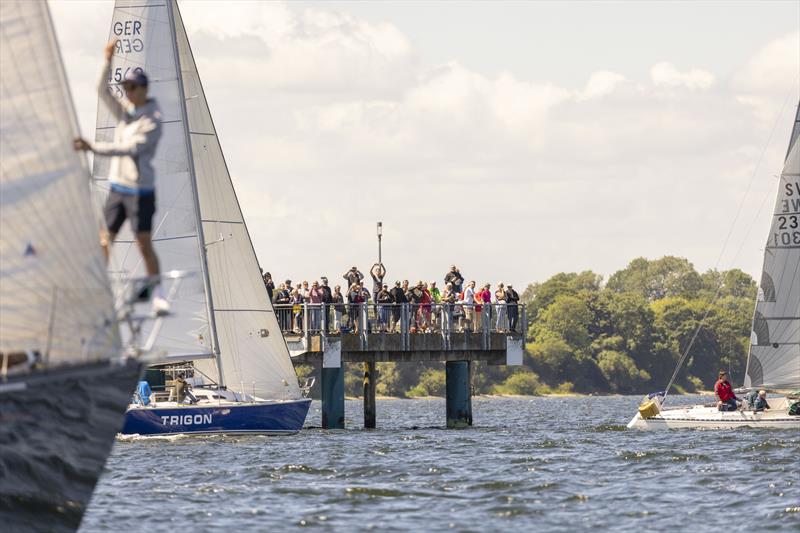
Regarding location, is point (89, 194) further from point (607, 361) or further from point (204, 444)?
point (607, 361)

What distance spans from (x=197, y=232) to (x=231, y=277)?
145 inches

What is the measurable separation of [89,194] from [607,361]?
160022mm

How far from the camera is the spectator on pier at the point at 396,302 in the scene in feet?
179

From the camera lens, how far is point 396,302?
54594 millimetres

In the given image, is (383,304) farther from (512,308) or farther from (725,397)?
(725,397)

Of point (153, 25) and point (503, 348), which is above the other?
point (153, 25)

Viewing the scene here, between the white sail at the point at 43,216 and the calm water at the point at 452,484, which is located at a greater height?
the white sail at the point at 43,216

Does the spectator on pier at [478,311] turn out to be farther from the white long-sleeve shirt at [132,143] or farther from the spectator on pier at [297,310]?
the white long-sleeve shirt at [132,143]

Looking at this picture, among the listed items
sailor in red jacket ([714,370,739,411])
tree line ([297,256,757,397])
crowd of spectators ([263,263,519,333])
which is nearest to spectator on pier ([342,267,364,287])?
crowd of spectators ([263,263,519,333])

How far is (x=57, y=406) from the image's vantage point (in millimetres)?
18922

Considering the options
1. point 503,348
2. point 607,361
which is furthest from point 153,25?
point 607,361

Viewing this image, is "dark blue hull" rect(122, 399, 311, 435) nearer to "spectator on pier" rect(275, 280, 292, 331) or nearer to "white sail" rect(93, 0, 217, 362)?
"white sail" rect(93, 0, 217, 362)

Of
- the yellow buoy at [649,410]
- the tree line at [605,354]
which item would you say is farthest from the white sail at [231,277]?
the tree line at [605,354]

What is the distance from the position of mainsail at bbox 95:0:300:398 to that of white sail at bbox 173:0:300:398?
1.1 inches
